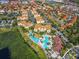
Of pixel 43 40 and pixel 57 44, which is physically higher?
pixel 57 44

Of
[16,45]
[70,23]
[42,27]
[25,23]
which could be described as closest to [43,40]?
[16,45]

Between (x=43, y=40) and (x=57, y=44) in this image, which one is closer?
(x=57, y=44)

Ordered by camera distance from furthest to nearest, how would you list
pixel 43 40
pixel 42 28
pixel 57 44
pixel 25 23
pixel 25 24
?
pixel 25 23 → pixel 25 24 → pixel 42 28 → pixel 43 40 → pixel 57 44

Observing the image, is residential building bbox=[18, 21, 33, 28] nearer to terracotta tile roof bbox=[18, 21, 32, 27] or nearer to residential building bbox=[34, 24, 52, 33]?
terracotta tile roof bbox=[18, 21, 32, 27]

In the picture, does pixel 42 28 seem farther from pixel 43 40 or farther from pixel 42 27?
pixel 43 40

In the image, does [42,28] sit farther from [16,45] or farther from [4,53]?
[4,53]

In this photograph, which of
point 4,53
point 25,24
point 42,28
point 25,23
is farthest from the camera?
point 25,23

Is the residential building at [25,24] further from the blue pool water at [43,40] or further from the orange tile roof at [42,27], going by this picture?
the blue pool water at [43,40]

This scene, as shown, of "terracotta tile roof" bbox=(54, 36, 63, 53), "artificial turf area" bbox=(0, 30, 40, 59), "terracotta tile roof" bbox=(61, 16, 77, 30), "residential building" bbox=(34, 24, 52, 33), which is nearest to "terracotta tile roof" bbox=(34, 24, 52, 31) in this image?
"residential building" bbox=(34, 24, 52, 33)

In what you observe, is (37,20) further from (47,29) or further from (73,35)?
(73,35)

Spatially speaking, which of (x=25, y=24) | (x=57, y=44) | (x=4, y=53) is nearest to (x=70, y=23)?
(x=25, y=24)
